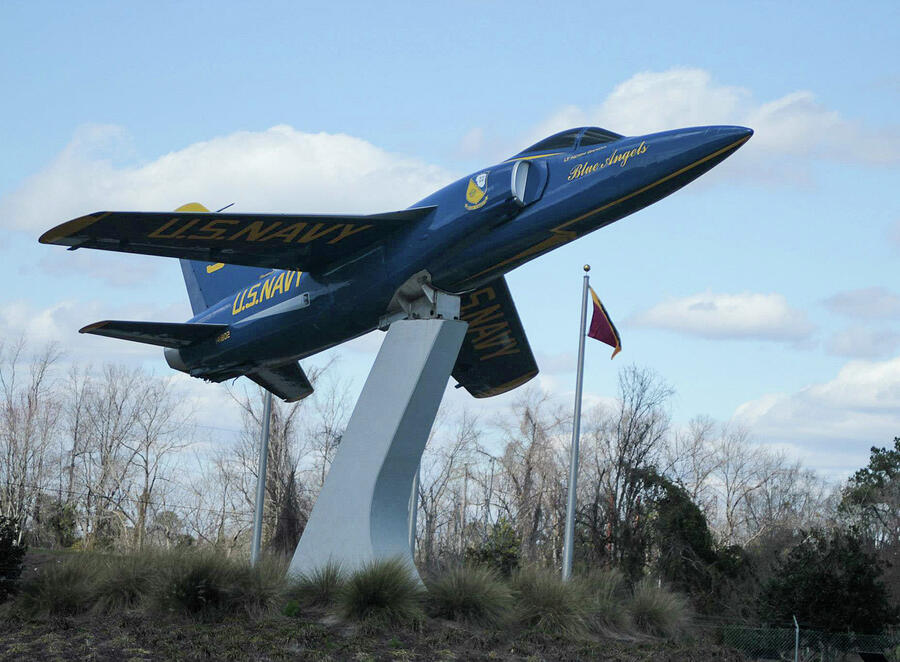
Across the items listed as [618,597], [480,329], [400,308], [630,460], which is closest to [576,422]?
[480,329]

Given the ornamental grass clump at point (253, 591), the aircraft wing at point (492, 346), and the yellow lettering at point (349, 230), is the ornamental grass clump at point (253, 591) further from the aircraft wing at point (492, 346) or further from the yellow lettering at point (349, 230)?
the aircraft wing at point (492, 346)

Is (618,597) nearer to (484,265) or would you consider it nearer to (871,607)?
(871,607)

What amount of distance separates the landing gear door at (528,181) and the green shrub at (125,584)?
686 centimetres

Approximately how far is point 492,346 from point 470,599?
582 cm

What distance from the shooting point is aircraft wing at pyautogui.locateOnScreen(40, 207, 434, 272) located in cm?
1211

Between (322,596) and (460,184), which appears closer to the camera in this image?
(322,596)

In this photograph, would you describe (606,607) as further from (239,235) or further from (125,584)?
(239,235)

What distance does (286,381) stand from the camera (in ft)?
60.1

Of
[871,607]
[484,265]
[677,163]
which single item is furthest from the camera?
[871,607]

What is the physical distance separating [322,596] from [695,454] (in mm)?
43719

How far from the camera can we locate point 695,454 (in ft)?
172

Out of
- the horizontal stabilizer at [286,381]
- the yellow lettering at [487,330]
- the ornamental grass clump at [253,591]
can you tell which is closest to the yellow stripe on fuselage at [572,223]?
the yellow lettering at [487,330]

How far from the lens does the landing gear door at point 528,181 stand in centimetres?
1241

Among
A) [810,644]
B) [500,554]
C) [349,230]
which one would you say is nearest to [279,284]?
Result: [349,230]
